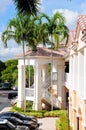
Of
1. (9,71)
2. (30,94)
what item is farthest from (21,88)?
(9,71)

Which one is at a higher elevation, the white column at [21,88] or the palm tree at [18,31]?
the palm tree at [18,31]

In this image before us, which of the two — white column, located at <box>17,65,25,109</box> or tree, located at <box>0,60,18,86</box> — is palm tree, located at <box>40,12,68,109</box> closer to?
white column, located at <box>17,65,25,109</box>

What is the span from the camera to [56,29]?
3972 centimetres

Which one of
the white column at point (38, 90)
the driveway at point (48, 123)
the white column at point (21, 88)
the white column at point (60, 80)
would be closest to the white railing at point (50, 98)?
the white column at point (38, 90)

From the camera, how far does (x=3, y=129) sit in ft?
80.0

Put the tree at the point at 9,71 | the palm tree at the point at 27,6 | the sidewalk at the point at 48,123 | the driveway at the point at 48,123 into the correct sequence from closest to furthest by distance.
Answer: the palm tree at the point at 27,6 < the sidewalk at the point at 48,123 < the driveway at the point at 48,123 < the tree at the point at 9,71

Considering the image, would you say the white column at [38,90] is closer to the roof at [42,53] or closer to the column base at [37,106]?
the column base at [37,106]

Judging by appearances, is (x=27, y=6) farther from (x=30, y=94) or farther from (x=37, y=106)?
(x=30, y=94)

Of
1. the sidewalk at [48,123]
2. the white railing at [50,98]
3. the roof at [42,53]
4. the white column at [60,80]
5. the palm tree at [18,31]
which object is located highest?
the palm tree at [18,31]

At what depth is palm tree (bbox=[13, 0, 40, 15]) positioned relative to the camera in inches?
577

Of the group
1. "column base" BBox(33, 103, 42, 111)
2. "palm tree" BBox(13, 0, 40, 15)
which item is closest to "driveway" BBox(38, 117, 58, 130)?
"column base" BBox(33, 103, 42, 111)

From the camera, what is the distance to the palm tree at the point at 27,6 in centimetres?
1467

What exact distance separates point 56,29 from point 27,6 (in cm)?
2503

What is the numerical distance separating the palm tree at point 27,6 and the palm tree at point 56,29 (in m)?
24.4
